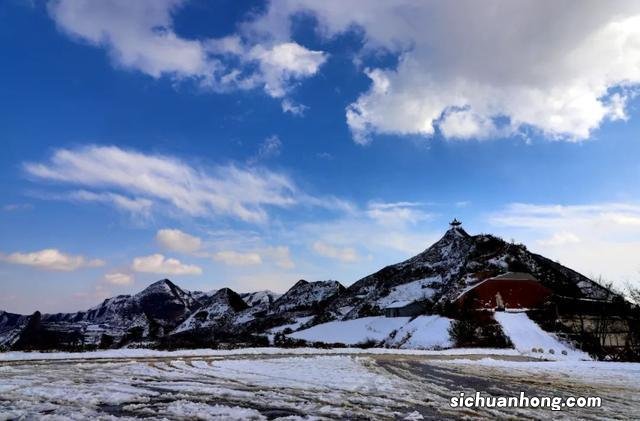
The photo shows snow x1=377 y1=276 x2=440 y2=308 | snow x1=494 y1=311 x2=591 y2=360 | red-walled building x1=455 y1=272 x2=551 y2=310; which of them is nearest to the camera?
snow x1=494 y1=311 x2=591 y2=360

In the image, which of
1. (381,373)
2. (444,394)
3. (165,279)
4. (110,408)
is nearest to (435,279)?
(381,373)

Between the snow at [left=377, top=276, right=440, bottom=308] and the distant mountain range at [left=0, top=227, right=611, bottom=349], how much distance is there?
0.17 metres

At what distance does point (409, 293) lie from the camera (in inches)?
2936

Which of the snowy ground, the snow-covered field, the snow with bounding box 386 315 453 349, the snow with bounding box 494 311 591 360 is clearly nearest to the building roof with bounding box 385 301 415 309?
the snow-covered field

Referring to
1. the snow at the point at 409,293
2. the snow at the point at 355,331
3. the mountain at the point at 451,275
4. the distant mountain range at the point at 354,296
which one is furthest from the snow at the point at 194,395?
the snow at the point at 409,293

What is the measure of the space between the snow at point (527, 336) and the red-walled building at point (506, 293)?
3.83 m

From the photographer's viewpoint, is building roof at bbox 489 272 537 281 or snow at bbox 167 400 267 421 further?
building roof at bbox 489 272 537 281

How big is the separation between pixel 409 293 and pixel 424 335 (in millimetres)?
26732

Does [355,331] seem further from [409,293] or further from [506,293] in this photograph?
[506,293]

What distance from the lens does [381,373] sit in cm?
1753

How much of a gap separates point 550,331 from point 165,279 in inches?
4943

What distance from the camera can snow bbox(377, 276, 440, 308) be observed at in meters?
71.6

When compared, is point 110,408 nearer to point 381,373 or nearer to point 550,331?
point 381,373

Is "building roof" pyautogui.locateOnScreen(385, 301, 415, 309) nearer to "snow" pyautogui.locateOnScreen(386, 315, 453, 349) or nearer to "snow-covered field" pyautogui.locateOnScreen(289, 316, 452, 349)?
"snow-covered field" pyautogui.locateOnScreen(289, 316, 452, 349)
